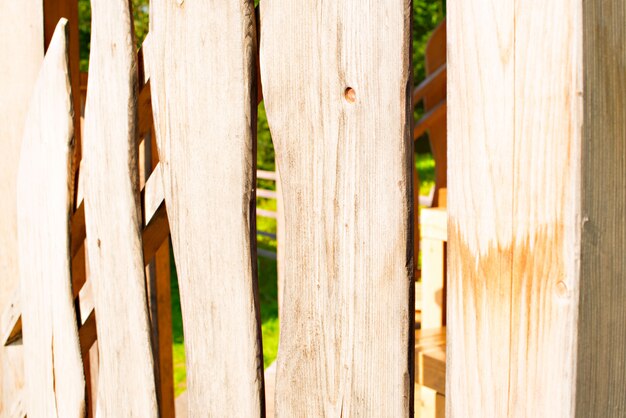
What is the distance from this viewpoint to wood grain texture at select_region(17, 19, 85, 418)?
169 cm

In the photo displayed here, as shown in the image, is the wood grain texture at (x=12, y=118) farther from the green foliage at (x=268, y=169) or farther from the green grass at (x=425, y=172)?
the green grass at (x=425, y=172)

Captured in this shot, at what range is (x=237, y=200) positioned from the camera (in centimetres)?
135

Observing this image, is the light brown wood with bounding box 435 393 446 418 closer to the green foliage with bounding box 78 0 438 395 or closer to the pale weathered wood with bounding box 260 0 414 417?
the pale weathered wood with bounding box 260 0 414 417

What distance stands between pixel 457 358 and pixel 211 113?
0.61m

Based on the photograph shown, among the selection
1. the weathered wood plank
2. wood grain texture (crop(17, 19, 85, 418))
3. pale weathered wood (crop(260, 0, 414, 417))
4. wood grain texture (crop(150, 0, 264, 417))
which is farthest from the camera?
wood grain texture (crop(17, 19, 85, 418))

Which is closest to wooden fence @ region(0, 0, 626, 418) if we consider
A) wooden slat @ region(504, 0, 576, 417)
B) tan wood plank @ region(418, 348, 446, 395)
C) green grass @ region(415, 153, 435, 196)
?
wooden slat @ region(504, 0, 576, 417)

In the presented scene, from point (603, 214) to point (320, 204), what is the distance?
1.44ft

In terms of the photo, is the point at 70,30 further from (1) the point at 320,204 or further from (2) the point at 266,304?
(2) the point at 266,304

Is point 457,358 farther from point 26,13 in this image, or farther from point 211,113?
point 26,13

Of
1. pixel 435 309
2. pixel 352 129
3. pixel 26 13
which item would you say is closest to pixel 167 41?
pixel 352 129

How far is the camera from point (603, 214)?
985 millimetres

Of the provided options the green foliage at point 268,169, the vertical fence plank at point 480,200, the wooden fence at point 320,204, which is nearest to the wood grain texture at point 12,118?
the wooden fence at point 320,204

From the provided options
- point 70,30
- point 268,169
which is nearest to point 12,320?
point 70,30

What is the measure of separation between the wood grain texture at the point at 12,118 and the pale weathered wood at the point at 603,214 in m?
1.31
